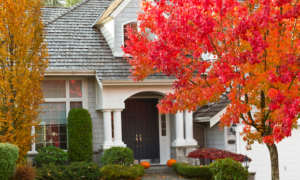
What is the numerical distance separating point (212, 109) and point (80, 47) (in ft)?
17.9

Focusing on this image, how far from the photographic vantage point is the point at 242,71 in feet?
26.5

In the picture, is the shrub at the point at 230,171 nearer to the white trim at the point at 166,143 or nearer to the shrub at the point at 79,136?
the white trim at the point at 166,143

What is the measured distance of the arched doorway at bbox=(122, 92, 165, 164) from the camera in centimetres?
1475

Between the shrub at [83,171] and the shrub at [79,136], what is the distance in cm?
58

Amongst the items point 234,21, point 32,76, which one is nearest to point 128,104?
point 32,76

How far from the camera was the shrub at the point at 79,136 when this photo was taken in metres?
12.6

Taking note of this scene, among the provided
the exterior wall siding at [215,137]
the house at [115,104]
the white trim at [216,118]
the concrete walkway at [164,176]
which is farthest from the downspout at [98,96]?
the exterior wall siding at [215,137]

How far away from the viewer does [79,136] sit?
1259cm

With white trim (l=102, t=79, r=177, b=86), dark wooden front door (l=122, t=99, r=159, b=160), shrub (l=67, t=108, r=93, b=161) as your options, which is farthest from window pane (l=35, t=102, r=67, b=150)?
dark wooden front door (l=122, t=99, r=159, b=160)

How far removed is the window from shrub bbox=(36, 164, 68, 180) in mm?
1693

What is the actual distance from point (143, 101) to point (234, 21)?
24.1ft

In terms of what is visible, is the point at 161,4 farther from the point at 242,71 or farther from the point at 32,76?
the point at 32,76

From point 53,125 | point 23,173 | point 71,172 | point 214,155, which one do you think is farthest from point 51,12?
point 214,155

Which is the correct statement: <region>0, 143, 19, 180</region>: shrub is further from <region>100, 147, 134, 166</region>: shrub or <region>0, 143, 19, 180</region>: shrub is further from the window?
the window
